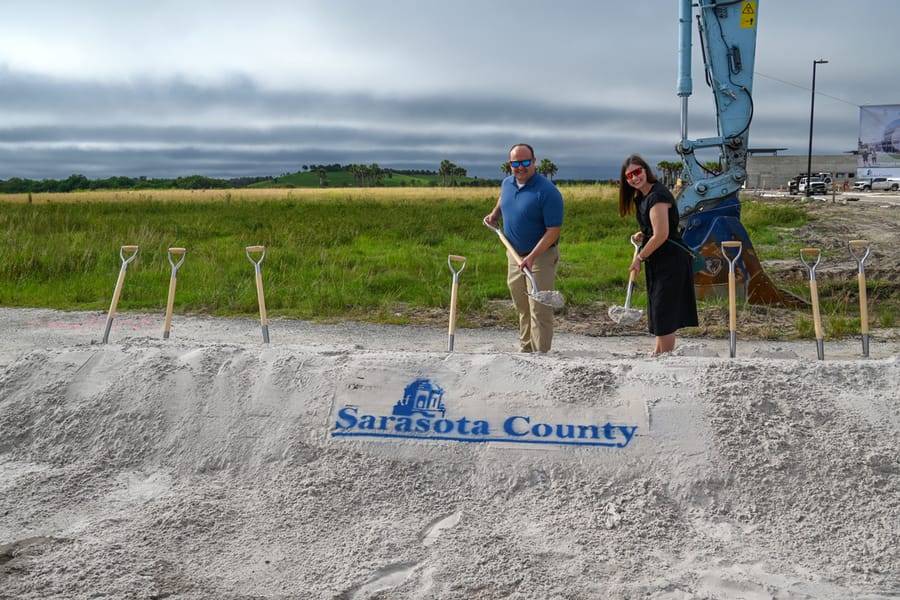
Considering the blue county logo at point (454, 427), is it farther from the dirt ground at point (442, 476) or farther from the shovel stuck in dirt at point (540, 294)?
the shovel stuck in dirt at point (540, 294)

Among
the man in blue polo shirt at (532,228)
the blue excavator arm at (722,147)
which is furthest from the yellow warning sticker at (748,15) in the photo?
the man in blue polo shirt at (532,228)

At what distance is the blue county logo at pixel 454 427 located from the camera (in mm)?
4086

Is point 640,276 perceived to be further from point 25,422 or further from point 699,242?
point 25,422

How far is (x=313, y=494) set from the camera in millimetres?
3854

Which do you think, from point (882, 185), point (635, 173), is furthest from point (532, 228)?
point (882, 185)

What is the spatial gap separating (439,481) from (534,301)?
203cm

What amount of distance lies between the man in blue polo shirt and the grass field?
2.87 meters

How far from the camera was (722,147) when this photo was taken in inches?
377

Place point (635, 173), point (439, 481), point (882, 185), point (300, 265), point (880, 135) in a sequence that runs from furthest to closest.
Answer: point (882, 185) → point (880, 135) → point (300, 265) → point (635, 173) → point (439, 481)

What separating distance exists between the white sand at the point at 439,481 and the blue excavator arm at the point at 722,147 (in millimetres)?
4756

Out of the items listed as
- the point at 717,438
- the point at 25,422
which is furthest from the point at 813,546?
the point at 25,422

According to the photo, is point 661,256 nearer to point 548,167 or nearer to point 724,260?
point 724,260

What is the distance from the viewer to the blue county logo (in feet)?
13.4

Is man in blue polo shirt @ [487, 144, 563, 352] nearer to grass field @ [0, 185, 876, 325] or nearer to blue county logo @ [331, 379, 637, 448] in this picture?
blue county logo @ [331, 379, 637, 448]
